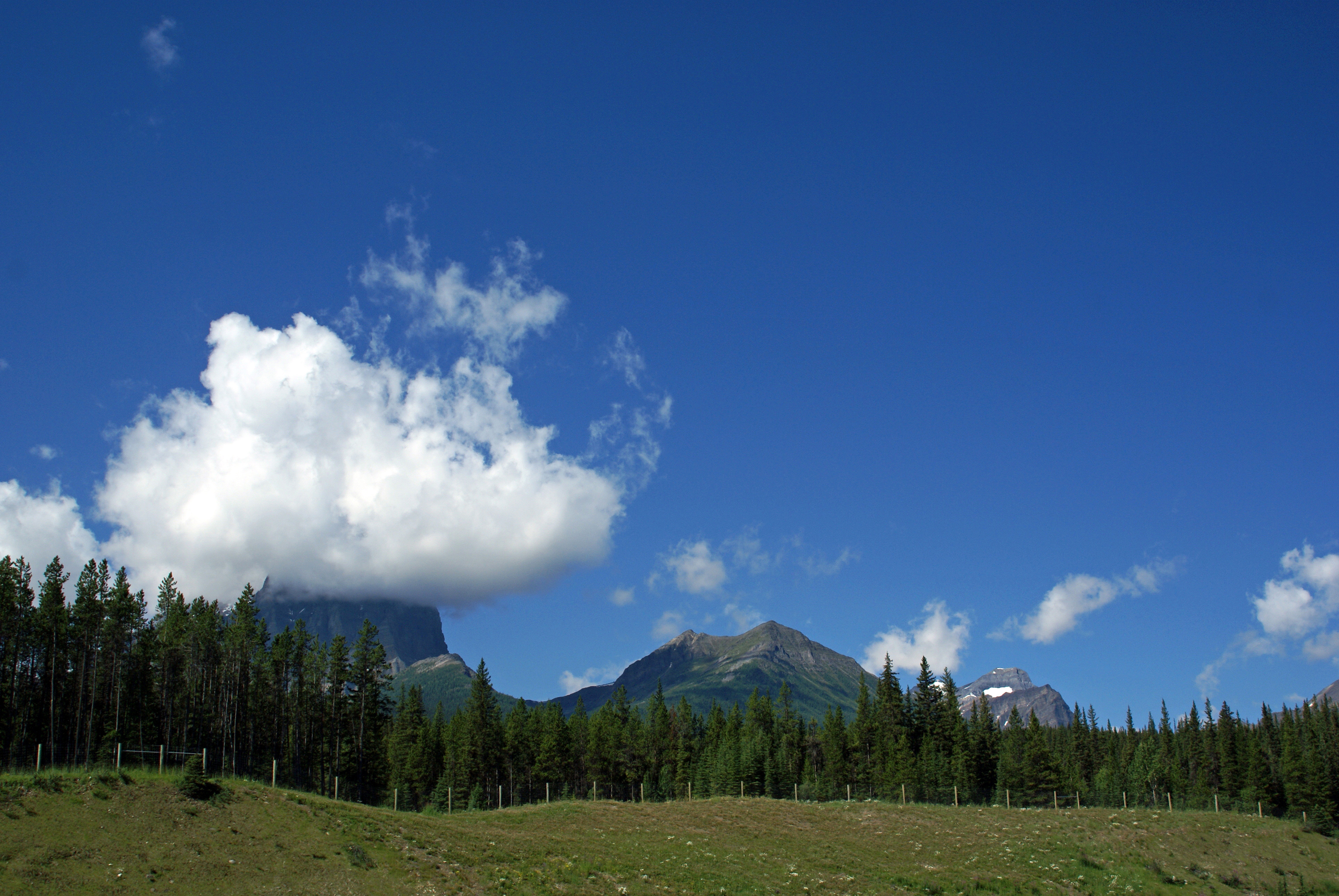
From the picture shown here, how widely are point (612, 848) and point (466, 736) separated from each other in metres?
55.5

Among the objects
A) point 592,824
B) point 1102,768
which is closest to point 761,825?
point 592,824

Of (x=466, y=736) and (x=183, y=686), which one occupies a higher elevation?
(x=183, y=686)

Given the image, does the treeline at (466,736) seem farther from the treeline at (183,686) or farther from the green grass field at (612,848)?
the green grass field at (612,848)

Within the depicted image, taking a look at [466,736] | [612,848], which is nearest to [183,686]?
[466,736]

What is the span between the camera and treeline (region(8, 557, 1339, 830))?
75625 mm

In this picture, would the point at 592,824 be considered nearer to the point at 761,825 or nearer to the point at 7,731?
the point at 761,825

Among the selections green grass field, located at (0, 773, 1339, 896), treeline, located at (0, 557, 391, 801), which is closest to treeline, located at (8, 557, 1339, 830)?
treeline, located at (0, 557, 391, 801)

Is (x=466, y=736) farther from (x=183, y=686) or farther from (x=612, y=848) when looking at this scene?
(x=612, y=848)

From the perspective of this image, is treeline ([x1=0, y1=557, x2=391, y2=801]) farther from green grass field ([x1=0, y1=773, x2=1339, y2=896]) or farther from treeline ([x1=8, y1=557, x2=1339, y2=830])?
green grass field ([x1=0, y1=773, x2=1339, y2=896])

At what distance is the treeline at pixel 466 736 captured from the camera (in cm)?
7562

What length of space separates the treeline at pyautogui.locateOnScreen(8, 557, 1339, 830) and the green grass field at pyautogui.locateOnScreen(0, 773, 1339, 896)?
19.4 metres

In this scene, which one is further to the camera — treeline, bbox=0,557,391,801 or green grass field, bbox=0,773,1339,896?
treeline, bbox=0,557,391,801

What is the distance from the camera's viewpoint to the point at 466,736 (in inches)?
3782

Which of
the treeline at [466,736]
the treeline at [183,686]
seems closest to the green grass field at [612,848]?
the treeline at [466,736]
